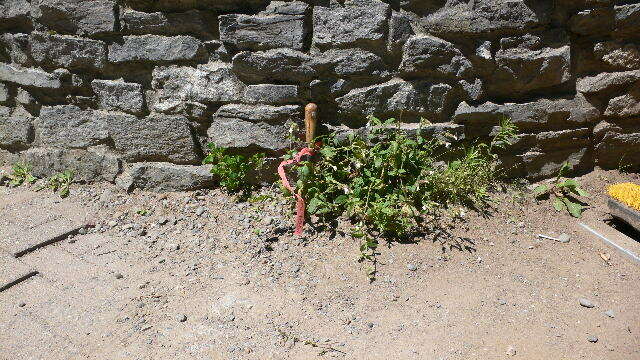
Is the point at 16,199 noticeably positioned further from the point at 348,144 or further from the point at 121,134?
the point at 348,144

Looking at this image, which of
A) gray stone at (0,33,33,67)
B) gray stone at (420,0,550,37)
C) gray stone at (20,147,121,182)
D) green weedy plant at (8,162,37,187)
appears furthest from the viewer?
green weedy plant at (8,162,37,187)

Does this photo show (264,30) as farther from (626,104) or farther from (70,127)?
(626,104)

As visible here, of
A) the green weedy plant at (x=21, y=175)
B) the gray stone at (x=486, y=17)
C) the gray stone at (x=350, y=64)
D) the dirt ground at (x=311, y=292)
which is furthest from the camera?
the green weedy plant at (x=21, y=175)

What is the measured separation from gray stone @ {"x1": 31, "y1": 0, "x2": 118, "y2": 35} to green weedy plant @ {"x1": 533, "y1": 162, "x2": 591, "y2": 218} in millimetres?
2886

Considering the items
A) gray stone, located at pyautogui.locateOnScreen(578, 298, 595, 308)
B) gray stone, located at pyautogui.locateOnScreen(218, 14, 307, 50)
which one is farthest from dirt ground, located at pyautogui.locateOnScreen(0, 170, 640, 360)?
gray stone, located at pyautogui.locateOnScreen(218, 14, 307, 50)

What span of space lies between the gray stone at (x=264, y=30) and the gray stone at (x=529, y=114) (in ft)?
3.60

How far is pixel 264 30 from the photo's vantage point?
9.05 ft

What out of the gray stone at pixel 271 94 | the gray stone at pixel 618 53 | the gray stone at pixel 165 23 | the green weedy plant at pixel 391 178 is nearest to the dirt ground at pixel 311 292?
the green weedy plant at pixel 391 178

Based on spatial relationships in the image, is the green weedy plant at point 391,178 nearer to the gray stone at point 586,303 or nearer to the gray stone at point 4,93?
the gray stone at point 586,303

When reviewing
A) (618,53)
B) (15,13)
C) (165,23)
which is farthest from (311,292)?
(15,13)

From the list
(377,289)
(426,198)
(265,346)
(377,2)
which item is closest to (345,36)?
(377,2)

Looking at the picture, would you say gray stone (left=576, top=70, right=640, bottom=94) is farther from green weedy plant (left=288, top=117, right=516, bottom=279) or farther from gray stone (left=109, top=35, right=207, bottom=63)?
gray stone (left=109, top=35, right=207, bottom=63)

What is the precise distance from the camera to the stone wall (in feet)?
9.00

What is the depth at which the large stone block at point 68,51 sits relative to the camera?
2.97m
